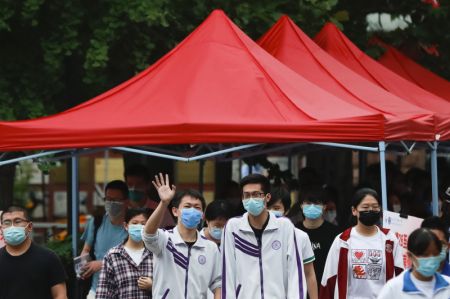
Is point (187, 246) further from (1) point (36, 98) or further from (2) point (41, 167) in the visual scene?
(1) point (36, 98)

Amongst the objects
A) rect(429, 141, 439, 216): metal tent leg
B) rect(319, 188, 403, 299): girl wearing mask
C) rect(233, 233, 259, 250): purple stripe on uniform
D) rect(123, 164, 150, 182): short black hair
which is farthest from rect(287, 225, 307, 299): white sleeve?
rect(123, 164, 150, 182): short black hair

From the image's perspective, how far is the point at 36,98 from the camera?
59.1 ft

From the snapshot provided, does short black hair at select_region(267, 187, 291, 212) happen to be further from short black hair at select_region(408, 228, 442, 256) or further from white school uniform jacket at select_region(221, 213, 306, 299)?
short black hair at select_region(408, 228, 442, 256)

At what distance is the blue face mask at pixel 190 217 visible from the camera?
10969 millimetres

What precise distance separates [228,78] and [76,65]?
510 cm

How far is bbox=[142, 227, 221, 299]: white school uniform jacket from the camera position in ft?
35.8

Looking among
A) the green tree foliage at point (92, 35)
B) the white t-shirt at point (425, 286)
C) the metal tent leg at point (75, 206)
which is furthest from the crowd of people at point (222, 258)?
the green tree foliage at point (92, 35)

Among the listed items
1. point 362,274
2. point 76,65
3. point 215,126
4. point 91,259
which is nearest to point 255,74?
point 215,126

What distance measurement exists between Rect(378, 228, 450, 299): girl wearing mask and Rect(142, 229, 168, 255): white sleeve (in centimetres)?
257

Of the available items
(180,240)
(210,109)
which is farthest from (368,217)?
(210,109)

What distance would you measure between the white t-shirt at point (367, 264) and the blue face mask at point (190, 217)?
1.49 m

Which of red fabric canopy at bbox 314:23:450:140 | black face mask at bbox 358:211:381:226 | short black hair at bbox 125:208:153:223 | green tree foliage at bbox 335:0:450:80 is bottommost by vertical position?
black face mask at bbox 358:211:381:226

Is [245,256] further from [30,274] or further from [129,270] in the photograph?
[30,274]

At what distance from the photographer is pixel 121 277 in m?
11.4
